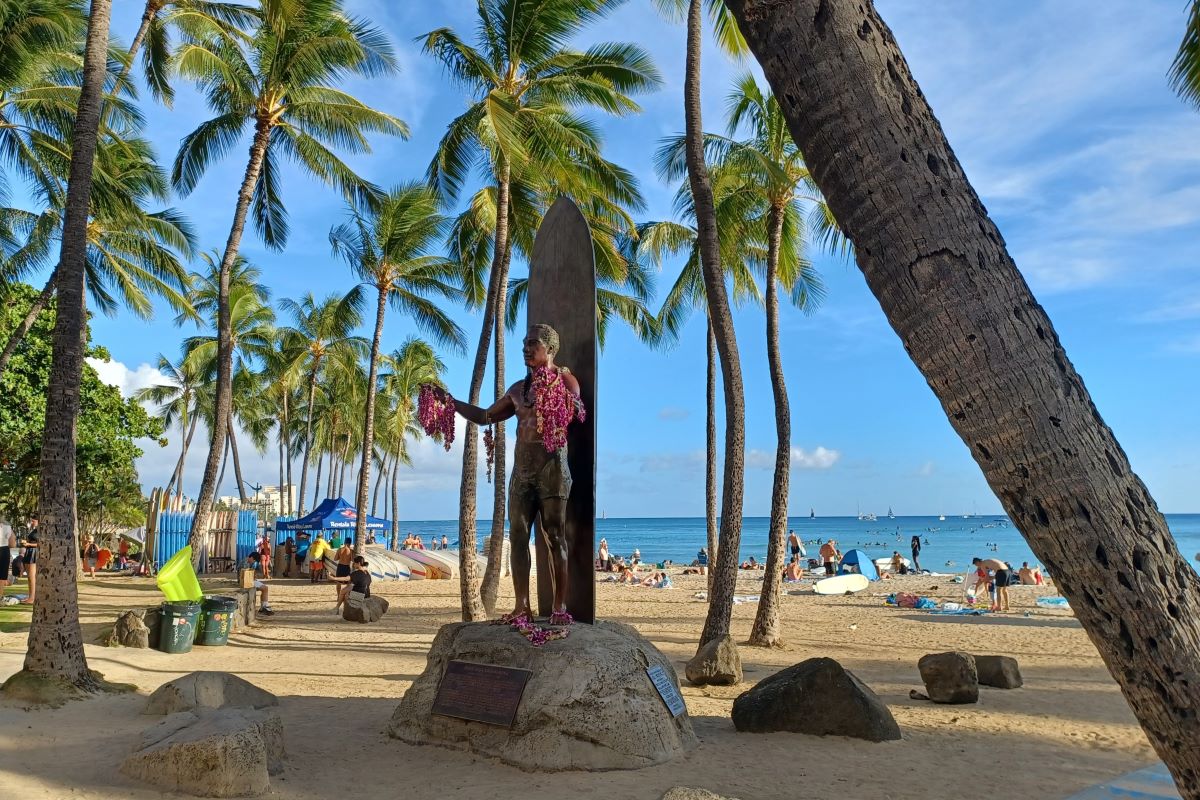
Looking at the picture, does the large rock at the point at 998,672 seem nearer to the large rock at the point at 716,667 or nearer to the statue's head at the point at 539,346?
the large rock at the point at 716,667

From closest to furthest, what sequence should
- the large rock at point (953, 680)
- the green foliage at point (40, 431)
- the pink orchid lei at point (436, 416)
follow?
the pink orchid lei at point (436, 416), the large rock at point (953, 680), the green foliage at point (40, 431)

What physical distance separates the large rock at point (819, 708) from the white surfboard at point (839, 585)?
15.5m

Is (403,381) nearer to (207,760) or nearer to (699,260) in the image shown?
(699,260)

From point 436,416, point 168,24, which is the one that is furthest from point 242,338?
point 436,416

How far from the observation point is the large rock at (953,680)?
806cm

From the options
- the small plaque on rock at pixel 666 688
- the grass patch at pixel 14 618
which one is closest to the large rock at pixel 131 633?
the grass patch at pixel 14 618

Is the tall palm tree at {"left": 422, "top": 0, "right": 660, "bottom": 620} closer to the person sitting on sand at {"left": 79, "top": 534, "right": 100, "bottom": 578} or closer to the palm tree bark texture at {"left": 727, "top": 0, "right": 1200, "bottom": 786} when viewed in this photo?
the palm tree bark texture at {"left": 727, "top": 0, "right": 1200, "bottom": 786}

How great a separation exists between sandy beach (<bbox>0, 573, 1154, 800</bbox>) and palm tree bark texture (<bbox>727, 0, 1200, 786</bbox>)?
149 inches

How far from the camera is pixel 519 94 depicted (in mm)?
13867

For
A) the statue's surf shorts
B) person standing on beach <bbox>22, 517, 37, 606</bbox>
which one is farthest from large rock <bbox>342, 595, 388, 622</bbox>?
the statue's surf shorts

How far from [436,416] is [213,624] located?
23.0 feet

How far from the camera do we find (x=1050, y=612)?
16.9 m

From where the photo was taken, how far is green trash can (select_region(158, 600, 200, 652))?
10570 millimetres

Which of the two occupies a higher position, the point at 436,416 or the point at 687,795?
the point at 436,416
